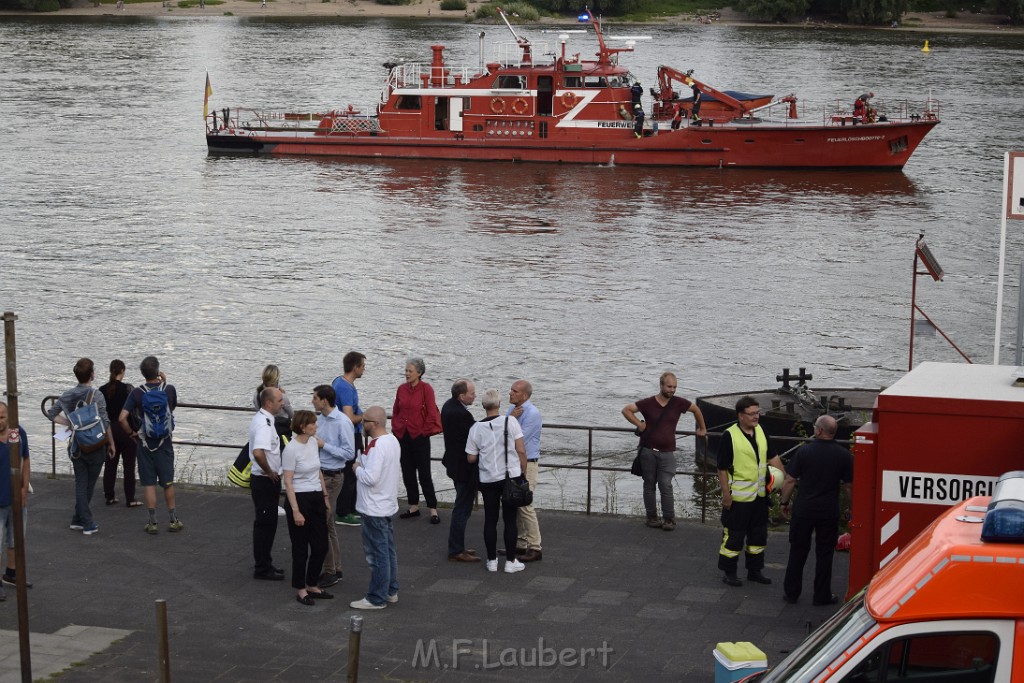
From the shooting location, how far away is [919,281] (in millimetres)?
34531

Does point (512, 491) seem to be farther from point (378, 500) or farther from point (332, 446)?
point (332, 446)

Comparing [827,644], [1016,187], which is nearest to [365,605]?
[827,644]

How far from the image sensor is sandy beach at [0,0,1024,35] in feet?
350

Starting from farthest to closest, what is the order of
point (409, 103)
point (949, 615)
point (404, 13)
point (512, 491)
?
1. point (404, 13)
2. point (409, 103)
3. point (512, 491)
4. point (949, 615)

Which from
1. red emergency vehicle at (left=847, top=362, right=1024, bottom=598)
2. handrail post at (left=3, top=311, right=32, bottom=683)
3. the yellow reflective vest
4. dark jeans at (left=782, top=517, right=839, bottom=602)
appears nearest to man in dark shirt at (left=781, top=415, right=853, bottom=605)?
dark jeans at (left=782, top=517, right=839, bottom=602)

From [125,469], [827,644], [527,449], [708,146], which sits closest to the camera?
[827,644]

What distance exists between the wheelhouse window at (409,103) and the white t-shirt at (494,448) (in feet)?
136

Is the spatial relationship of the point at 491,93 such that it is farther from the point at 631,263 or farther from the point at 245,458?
the point at 245,458

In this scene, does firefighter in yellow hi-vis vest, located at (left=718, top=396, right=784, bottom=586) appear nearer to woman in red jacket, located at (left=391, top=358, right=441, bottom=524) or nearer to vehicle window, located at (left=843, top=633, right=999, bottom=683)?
woman in red jacket, located at (left=391, top=358, right=441, bottom=524)

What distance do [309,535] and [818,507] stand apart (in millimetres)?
3737

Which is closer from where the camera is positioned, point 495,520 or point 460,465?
point 495,520

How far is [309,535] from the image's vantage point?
35.3ft

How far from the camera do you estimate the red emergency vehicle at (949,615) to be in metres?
5.66

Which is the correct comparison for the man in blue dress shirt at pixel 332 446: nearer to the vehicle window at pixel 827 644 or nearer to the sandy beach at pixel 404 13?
the vehicle window at pixel 827 644
